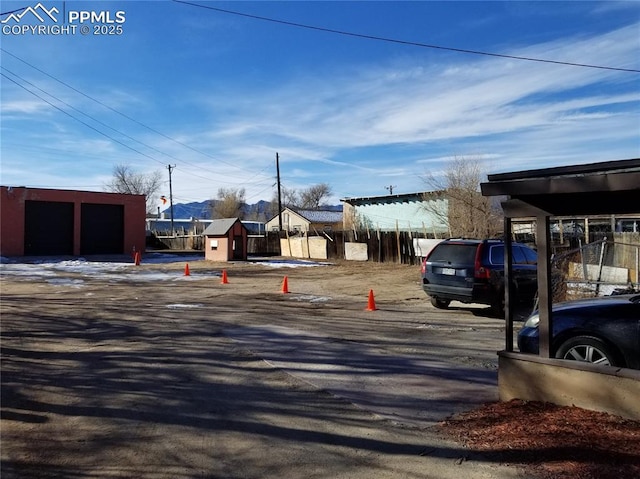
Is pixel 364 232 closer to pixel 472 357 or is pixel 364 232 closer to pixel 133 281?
pixel 133 281

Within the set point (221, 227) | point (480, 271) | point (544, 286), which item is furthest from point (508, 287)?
point (221, 227)

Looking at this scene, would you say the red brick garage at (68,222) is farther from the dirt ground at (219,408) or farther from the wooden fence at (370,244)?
the dirt ground at (219,408)

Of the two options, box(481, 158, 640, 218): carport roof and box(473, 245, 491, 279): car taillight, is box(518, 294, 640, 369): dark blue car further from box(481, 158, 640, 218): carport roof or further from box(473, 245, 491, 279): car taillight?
box(473, 245, 491, 279): car taillight

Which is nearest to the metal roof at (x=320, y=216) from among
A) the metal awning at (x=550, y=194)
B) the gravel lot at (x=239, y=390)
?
the gravel lot at (x=239, y=390)

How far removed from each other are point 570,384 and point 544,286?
0.93m

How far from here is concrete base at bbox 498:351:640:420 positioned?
4473mm

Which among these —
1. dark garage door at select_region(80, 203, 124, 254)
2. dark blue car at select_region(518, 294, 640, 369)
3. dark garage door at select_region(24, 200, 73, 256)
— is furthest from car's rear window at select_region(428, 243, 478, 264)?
dark garage door at select_region(80, 203, 124, 254)

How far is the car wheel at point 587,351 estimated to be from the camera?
5.29 meters

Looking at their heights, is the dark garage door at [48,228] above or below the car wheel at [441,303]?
above

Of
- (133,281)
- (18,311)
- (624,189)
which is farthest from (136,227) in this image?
(624,189)

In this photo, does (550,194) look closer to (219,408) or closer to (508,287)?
(508,287)

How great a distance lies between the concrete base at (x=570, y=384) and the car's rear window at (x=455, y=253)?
6.70m

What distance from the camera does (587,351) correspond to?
5.45 meters

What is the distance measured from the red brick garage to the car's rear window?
31.1m
